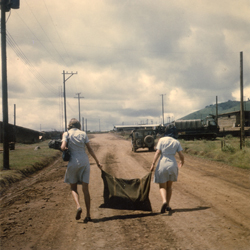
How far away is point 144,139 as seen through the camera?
24.1m

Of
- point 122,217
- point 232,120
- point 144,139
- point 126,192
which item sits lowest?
point 122,217

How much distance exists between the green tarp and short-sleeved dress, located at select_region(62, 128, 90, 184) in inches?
36.0

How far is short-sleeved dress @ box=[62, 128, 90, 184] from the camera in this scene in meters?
5.48

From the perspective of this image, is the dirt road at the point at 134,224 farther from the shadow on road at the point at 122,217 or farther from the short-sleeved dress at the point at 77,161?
the short-sleeved dress at the point at 77,161

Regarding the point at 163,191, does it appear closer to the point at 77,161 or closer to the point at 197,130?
the point at 77,161

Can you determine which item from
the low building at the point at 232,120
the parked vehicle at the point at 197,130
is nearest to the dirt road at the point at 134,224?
the parked vehicle at the point at 197,130

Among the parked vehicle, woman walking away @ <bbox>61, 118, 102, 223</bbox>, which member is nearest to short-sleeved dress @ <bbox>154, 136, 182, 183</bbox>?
woman walking away @ <bbox>61, 118, 102, 223</bbox>

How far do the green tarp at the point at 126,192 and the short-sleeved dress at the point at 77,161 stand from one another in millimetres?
916

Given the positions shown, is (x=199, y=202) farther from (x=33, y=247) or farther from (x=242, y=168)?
(x=242, y=168)

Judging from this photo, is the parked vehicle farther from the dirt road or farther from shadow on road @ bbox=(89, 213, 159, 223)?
shadow on road @ bbox=(89, 213, 159, 223)

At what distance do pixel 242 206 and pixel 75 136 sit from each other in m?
4.13

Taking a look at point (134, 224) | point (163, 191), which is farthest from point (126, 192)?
point (134, 224)

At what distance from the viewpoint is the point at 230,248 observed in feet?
12.8

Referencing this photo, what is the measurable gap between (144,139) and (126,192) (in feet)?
59.1
